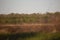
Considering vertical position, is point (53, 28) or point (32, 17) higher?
point (32, 17)

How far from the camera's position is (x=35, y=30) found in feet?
4.03

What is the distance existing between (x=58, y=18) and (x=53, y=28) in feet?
0.43

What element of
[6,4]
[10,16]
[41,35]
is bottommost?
[41,35]

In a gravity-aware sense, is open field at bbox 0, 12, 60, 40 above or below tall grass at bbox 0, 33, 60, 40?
above

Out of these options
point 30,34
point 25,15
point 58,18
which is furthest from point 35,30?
point 58,18

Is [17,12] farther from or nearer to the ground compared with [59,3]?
nearer to the ground

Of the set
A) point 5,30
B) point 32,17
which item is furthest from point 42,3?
point 5,30

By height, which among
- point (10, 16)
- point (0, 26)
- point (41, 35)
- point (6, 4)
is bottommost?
point (41, 35)

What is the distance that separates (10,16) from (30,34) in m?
0.30

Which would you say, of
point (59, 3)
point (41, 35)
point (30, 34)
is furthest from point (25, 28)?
point (59, 3)

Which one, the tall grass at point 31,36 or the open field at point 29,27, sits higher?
the open field at point 29,27

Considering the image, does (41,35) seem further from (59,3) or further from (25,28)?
(59,3)

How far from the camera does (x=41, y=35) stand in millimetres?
1228

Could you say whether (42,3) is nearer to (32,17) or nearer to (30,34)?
(32,17)
